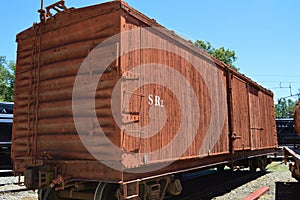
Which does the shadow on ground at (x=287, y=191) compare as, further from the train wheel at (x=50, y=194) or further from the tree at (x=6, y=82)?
the tree at (x=6, y=82)

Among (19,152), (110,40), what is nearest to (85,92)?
(110,40)

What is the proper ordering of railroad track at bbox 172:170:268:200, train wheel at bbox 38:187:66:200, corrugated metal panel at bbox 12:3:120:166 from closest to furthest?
corrugated metal panel at bbox 12:3:120:166 → train wheel at bbox 38:187:66:200 → railroad track at bbox 172:170:268:200

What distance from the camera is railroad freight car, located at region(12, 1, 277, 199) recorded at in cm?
479

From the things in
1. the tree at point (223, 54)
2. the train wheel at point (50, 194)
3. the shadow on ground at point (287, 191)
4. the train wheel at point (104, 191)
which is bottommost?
the shadow on ground at point (287, 191)


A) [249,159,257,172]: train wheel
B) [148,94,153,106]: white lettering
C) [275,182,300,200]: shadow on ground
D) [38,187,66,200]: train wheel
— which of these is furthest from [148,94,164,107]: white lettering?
[249,159,257,172]: train wheel

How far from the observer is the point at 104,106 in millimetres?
4809

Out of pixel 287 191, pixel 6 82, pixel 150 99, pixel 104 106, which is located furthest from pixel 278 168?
pixel 6 82

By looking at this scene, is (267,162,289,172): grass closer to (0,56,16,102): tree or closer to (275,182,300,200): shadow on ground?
(275,182,300,200): shadow on ground

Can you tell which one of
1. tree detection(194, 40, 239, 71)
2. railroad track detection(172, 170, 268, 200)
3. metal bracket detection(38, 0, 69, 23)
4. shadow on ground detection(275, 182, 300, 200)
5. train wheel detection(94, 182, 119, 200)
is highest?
tree detection(194, 40, 239, 71)

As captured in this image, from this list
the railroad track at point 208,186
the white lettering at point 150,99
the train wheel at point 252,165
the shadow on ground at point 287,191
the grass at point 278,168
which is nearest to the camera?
the white lettering at point 150,99

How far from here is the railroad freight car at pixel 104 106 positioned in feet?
15.7

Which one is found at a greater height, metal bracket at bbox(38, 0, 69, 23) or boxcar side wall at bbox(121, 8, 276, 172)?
metal bracket at bbox(38, 0, 69, 23)

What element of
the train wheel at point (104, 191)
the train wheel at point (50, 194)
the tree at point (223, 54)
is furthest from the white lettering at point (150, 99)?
the tree at point (223, 54)

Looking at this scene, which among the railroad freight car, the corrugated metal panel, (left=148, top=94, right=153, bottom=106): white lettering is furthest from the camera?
(left=148, top=94, right=153, bottom=106): white lettering
